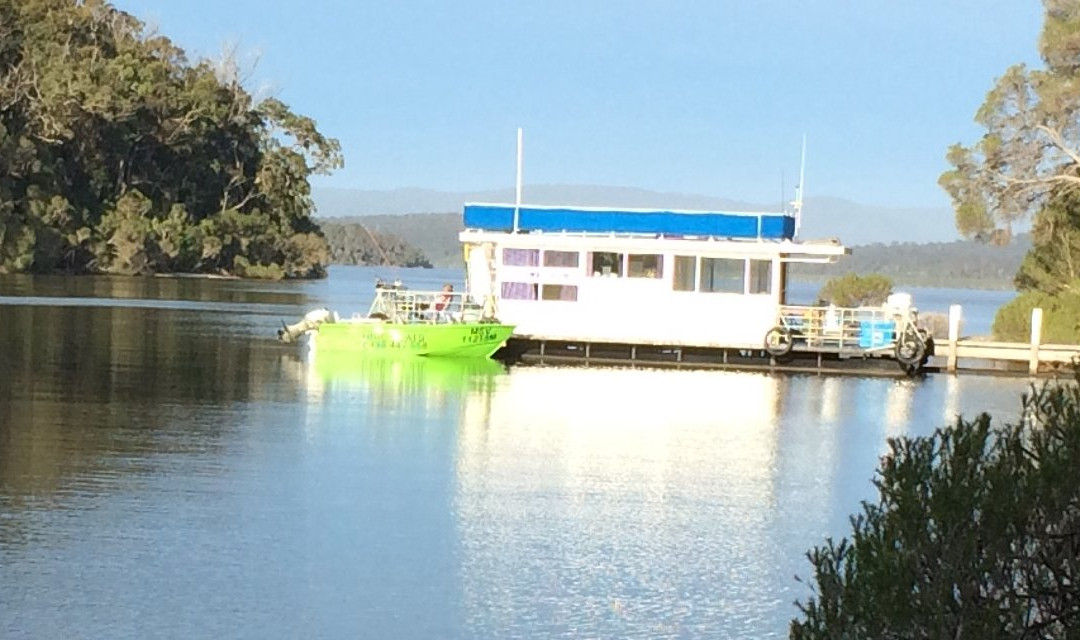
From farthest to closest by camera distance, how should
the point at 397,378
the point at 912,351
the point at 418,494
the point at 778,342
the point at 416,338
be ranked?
1. the point at 778,342
2. the point at 912,351
3. the point at 416,338
4. the point at 397,378
5. the point at 418,494

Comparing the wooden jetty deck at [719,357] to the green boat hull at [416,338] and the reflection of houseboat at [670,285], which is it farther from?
the green boat hull at [416,338]

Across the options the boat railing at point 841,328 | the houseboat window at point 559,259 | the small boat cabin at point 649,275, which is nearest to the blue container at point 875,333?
the boat railing at point 841,328

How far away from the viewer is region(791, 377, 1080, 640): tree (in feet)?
24.2

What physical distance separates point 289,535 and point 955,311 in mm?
26839

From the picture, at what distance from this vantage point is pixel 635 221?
3881cm

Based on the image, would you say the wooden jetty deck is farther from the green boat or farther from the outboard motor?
the outboard motor

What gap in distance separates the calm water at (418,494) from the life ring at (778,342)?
5.76ft

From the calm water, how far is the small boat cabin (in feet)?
8.78

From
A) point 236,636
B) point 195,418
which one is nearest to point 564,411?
point 195,418

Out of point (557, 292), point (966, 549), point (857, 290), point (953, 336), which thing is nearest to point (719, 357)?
point (557, 292)

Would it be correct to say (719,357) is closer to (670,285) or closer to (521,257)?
(670,285)

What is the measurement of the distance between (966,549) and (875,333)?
31.5 meters

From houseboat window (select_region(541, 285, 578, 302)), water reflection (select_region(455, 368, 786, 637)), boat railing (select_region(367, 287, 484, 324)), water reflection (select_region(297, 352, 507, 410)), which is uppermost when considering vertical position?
houseboat window (select_region(541, 285, 578, 302))

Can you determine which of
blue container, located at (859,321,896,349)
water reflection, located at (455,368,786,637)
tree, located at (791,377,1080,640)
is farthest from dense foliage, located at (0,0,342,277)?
tree, located at (791,377,1080,640)
